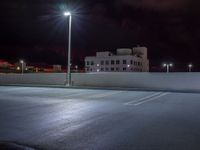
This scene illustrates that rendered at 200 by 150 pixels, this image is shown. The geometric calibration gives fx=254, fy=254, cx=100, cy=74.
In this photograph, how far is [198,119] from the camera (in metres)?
9.34

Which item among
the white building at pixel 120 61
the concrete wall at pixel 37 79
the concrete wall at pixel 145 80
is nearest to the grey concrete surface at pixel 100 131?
the concrete wall at pixel 145 80

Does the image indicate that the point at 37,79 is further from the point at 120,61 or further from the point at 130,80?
the point at 120,61

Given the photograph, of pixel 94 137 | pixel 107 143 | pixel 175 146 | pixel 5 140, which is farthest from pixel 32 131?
pixel 175 146

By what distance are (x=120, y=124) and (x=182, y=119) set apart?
2.54m

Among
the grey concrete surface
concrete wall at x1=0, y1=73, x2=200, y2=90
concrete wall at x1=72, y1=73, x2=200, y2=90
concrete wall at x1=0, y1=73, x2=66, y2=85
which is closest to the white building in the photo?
concrete wall at x1=0, y1=73, x2=66, y2=85

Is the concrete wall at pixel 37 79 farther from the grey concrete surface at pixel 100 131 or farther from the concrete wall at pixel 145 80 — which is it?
the grey concrete surface at pixel 100 131

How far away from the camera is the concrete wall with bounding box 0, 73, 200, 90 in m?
27.0

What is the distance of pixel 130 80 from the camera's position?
97.0 feet

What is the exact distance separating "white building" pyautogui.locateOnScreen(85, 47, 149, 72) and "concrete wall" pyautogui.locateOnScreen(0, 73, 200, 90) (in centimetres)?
5858

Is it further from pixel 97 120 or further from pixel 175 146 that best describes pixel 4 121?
pixel 175 146

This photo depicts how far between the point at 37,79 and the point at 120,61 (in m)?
59.4

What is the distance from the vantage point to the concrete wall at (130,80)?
27.0 meters

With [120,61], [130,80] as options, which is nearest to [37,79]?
[130,80]

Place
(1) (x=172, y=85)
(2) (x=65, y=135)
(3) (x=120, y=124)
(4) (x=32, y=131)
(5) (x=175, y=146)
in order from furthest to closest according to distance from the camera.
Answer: (1) (x=172, y=85) < (3) (x=120, y=124) < (4) (x=32, y=131) < (2) (x=65, y=135) < (5) (x=175, y=146)
